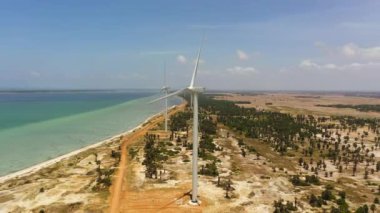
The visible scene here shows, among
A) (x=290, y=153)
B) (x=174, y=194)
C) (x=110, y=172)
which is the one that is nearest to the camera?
(x=174, y=194)

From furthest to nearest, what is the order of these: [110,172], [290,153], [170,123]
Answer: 1. [170,123]
2. [290,153]
3. [110,172]

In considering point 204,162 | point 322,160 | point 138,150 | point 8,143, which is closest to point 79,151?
point 138,150

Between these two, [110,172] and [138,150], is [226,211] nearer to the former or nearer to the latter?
[110,172]

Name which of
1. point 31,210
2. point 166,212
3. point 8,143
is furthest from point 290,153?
point 8,143

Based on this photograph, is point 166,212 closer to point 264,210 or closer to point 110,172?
point 264,210

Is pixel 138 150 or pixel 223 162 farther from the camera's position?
pixel 138 150

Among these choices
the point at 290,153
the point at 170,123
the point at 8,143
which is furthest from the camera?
the point at 170,123

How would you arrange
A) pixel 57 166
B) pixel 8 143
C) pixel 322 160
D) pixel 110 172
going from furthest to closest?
pixel 8 143 → pixel 322 160 → pixel 57 166 → pixel 110 172

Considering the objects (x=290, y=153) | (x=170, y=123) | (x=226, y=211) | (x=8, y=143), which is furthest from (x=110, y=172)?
(x=170, y=123)

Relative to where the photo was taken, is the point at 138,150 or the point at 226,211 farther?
the point at 138,150
